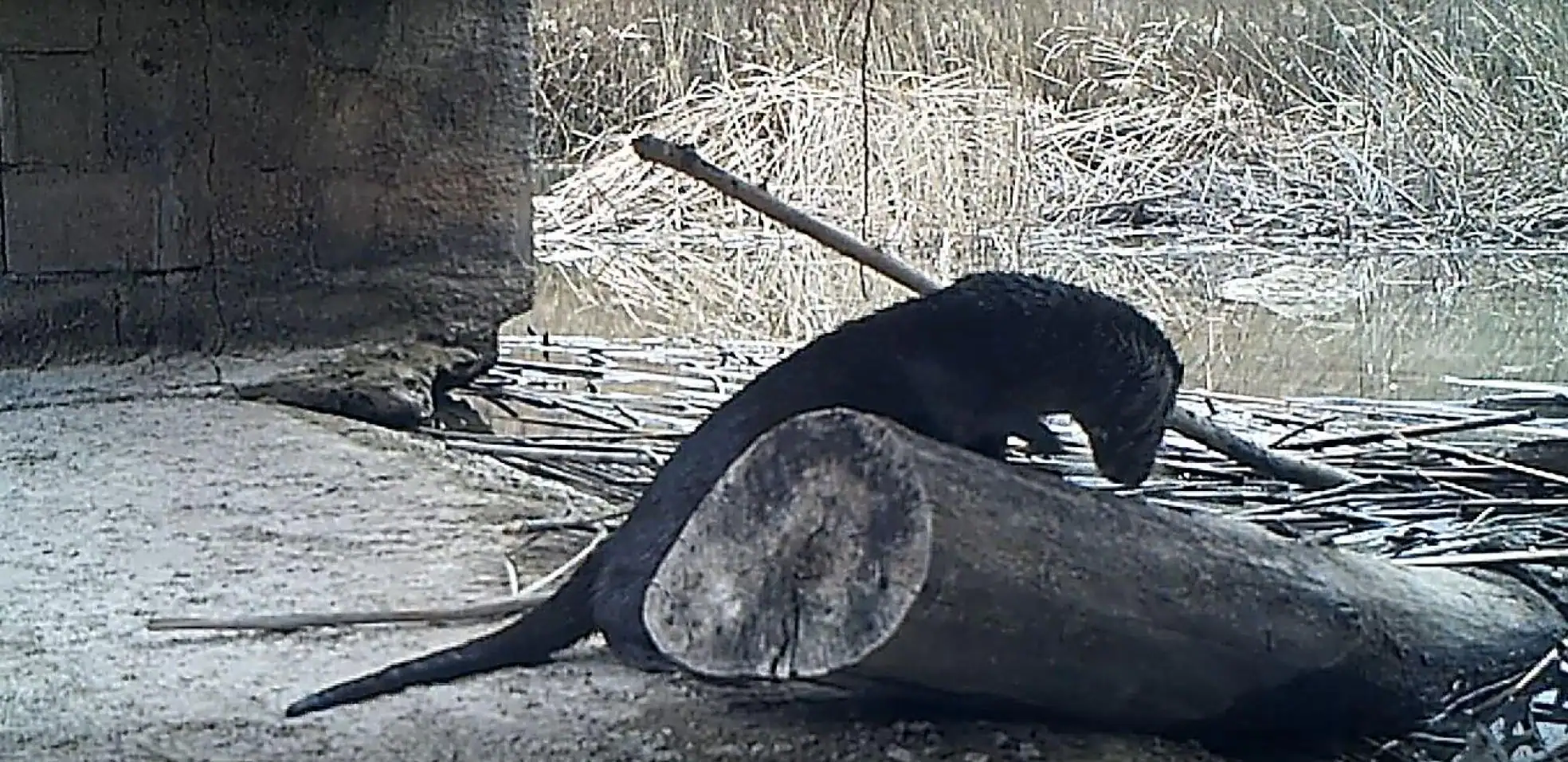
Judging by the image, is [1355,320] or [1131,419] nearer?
[1131,419]

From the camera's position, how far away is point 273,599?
197 cm

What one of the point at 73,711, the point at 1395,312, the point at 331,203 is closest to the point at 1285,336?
the point at 1395,312

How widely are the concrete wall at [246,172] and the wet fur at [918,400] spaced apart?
1520 mm

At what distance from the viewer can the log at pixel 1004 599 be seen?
4.34 feet

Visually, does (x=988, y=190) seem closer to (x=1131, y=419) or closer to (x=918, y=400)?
(x=1131, y=419)

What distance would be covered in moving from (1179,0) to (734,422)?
6.28 m

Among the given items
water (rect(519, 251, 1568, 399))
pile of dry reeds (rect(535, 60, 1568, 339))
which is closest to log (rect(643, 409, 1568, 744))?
water (rect(519, 251, 1568, 399))

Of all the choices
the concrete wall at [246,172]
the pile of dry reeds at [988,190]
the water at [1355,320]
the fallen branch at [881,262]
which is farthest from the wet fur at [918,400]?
the pile of dry reeds at [988,190]

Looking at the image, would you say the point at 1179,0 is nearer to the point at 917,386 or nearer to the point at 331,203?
the point at 331,203

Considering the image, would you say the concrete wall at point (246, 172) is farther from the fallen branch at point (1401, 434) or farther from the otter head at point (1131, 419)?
the otter head at point (1131, 419)

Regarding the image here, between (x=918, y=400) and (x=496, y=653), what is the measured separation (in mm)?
435

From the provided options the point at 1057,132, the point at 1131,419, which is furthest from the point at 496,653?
the point at 1057,132

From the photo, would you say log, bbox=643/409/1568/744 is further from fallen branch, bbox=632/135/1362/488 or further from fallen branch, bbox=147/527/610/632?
fallen branch, bbox=632/135/1362/488

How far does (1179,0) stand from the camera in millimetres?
7590
